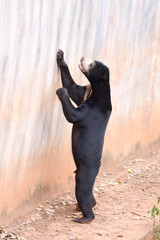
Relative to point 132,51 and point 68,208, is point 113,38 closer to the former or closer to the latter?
point 132,51

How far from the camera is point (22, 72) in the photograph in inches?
213

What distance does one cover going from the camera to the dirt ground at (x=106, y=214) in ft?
18.1

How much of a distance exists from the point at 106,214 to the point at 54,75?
1560mm

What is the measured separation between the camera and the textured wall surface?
5295mm

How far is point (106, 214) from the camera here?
20.4 ft

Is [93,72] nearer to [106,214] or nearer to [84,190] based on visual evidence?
[84,190]

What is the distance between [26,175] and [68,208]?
67 cm

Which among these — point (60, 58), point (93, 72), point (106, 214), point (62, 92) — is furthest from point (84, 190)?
point (60, 58)

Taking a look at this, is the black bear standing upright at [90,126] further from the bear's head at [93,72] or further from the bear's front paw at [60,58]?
the bear's front paw at [60,58]

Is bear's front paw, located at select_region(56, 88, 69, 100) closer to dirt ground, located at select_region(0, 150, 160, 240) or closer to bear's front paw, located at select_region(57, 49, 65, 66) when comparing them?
bear's front paw, located at select_region(57, 49, 65, 66)

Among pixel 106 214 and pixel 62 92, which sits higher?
pixel 62 92

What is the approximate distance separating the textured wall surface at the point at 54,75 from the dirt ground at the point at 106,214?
0.21m

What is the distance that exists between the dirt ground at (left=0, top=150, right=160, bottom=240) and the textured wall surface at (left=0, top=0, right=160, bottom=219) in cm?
21

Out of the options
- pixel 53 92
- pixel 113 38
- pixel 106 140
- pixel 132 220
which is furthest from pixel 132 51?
pixel 132 220
